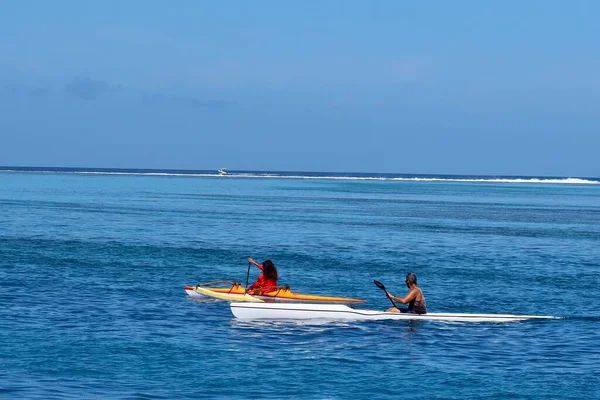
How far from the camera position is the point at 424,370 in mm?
21625

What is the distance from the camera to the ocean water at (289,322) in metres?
20.2

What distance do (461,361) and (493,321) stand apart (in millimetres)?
5781

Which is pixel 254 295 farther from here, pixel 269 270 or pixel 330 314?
pixel 330 314

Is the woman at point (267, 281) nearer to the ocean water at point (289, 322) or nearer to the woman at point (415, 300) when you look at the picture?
the ocean water at point (289, 322)

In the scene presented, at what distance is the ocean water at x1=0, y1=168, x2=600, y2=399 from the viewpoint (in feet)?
66.1

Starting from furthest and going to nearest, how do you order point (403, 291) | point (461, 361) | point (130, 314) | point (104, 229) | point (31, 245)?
point (104, 229) < point (31, 245) < point (403, 291) < point (130, 314) < point (461, 361)

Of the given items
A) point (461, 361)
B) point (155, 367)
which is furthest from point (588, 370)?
point (155, 367)

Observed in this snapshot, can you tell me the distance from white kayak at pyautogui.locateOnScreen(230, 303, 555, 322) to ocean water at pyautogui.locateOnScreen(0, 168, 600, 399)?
451 millimetres

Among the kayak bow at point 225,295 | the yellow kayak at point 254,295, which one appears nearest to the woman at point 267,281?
the yellow kayak at point 254,295

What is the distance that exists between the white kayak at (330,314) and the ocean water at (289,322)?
1.48 feet

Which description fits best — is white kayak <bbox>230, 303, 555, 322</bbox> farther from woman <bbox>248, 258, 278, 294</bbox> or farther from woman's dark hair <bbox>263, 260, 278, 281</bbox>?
woman's dark hair <bbox>263, 260, 278, 281</bbox>

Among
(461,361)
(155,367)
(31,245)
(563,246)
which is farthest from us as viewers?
(563,246)

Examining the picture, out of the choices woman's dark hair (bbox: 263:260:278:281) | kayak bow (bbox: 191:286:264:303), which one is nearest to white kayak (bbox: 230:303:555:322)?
kayak bow (bbox: 191:286:264:303)

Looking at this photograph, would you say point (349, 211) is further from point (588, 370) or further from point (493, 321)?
point (588, 370)
